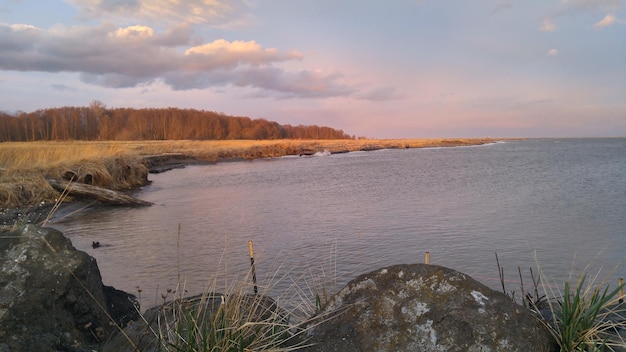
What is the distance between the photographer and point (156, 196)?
790 inches

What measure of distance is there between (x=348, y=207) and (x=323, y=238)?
5436 millimetres

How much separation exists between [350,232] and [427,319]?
8964mm

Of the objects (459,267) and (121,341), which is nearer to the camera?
(121,341)

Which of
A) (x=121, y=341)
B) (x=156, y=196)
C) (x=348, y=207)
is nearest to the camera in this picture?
(x=121, y=341)

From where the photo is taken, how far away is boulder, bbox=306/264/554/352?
9.27 ft

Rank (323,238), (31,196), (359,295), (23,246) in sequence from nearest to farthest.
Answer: (359,295) < (23,246) < (323,238) < (31,196)

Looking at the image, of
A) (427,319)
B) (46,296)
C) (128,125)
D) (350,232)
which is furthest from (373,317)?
(128,125)

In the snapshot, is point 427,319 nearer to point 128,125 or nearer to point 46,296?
point 46,296

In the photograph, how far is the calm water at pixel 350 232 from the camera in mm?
8531

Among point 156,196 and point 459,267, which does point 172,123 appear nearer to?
point 156,196

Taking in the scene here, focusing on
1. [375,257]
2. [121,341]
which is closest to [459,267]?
[375,257]

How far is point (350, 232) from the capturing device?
11.9 m

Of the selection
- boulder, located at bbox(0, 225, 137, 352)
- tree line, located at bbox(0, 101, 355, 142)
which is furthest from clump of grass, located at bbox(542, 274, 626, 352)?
tree line, located at bbox(0, 101, 355, 142)

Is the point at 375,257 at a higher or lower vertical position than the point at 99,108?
lower
